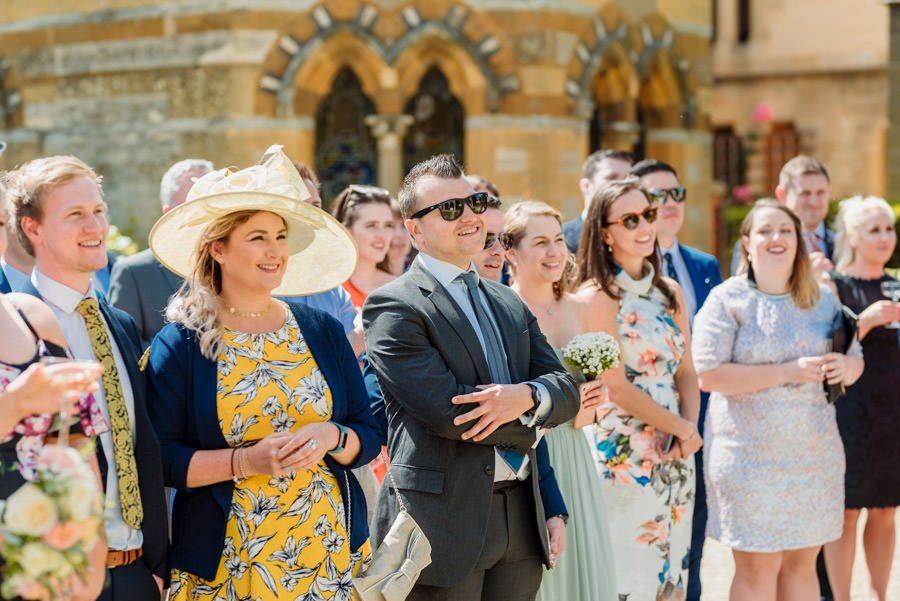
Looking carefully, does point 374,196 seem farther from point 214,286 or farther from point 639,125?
point 639,125

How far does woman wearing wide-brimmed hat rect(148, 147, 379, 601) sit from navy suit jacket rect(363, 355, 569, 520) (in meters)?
0.36

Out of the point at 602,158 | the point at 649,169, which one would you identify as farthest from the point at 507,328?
the point at 602,158

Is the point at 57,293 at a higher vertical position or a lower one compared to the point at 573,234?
lower

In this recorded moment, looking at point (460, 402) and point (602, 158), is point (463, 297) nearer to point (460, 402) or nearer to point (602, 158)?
point (460, 402)

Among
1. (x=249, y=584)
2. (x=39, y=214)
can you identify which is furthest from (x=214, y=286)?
(x=249, y=584)

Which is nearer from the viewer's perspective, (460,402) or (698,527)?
(460,402)

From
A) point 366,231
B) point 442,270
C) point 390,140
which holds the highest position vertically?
point 390,140

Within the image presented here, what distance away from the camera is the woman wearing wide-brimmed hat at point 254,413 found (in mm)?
3643

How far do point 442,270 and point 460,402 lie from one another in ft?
1.66

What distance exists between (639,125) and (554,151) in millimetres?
2156

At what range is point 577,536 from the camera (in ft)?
15.5

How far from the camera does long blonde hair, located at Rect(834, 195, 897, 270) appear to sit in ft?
21.8

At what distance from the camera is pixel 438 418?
3869 millimetres

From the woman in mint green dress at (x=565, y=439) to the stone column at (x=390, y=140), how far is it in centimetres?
832
